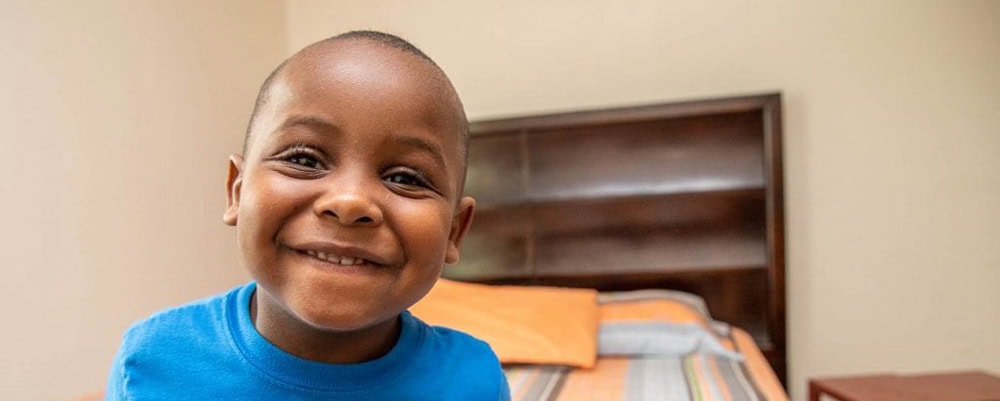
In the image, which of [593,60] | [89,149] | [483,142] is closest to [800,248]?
[593,60]

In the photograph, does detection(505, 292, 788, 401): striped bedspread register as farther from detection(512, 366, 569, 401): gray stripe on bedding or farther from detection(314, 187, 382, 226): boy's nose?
detection(314, 187, 382, 226): boy's nose

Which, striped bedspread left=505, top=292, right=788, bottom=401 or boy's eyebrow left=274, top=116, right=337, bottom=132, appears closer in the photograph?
boy's eyebrow left=274, top=116, right=337, bottom=132

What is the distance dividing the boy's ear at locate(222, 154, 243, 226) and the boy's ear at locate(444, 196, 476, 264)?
0.23 m

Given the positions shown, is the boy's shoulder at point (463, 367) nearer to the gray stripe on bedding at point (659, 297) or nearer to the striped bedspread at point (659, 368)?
the striped bedspread at point (659, 368)

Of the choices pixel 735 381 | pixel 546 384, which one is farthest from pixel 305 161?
pixel 735 381

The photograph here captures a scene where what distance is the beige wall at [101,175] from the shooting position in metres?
1.58

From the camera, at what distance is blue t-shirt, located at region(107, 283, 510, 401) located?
675 millimetres

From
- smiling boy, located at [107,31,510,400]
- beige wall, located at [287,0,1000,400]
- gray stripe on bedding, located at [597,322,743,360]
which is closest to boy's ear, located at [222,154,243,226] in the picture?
smiling boy, located at [107,31,510,400]

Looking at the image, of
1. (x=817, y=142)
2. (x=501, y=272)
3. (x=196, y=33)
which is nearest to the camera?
(x=196, y=33)

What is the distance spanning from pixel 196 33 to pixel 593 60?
1.43m

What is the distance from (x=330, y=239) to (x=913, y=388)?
187 centimetres

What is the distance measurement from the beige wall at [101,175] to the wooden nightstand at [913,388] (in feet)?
6.55

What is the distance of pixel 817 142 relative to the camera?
2467mm

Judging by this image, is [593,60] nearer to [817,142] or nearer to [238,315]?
[817,142]
